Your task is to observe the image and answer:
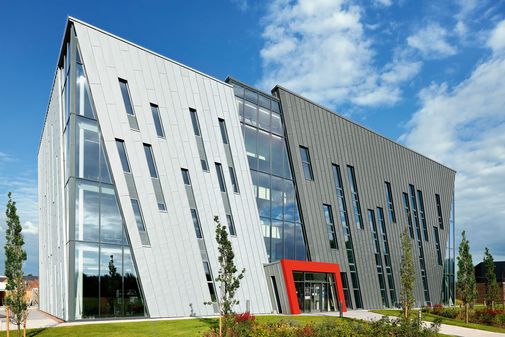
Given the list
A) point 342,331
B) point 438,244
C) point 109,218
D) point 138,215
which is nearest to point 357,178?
point 438,244

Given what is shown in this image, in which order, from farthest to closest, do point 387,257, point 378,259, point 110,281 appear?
point 387,257 < point 378,259 < point 110,281

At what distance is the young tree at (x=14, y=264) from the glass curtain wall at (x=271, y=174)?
55.7ft

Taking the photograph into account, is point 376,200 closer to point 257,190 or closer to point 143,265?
point 257,190

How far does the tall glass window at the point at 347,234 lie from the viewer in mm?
37812

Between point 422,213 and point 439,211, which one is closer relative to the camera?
point 422,213

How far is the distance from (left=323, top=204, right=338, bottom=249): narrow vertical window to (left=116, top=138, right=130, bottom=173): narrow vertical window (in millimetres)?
17590

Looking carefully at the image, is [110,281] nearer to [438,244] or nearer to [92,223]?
[92,223]

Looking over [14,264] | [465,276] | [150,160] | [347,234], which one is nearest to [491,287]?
[465,276]

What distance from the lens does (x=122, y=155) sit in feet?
84.1

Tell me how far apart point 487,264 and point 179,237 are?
32.5 metres

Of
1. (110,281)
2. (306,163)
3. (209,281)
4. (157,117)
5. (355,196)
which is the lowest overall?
(209,281)

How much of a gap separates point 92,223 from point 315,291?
677 inches

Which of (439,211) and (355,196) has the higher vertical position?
(355,196)

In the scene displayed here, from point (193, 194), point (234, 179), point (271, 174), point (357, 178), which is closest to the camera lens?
point (193, 194)
